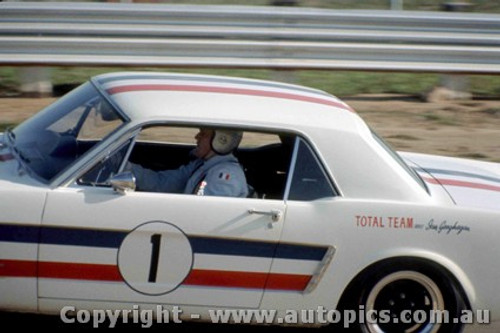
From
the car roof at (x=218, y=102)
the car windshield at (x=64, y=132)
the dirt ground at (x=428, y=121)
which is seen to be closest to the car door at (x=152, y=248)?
the car windshield at (x=64, y=132)

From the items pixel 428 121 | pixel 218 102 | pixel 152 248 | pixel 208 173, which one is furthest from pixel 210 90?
pixel 428 121

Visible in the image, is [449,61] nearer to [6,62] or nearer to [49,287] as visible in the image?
[6,62]

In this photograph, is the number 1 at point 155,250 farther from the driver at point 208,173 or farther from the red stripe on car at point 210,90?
the red stripe on car at point 210,90

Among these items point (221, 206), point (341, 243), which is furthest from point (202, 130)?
point (341, 243)

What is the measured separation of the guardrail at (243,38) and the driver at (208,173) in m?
4.49

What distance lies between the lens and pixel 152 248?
4910 millimetres

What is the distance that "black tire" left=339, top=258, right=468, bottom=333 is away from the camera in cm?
512

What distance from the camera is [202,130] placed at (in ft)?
17.7

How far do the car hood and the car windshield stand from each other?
1.81 m

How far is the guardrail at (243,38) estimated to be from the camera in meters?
9.91

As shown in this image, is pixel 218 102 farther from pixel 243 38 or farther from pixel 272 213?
pixel 243 38

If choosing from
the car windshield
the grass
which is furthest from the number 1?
the grass

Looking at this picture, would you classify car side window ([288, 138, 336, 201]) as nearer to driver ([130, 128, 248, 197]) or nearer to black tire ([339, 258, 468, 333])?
driver ([130, 128, 248, 197])

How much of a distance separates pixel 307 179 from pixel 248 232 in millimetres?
440
